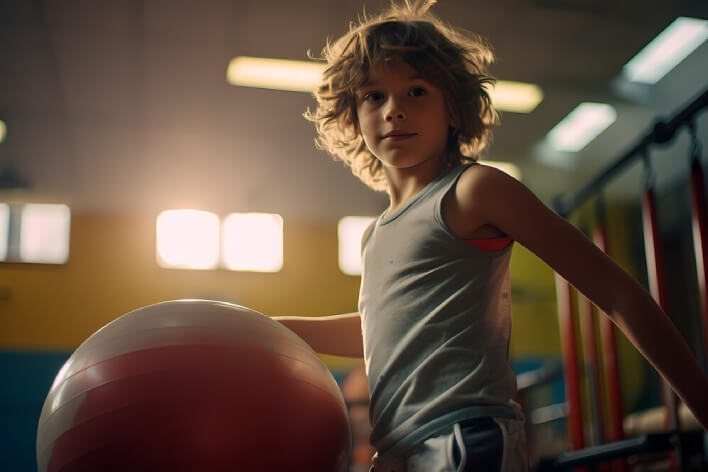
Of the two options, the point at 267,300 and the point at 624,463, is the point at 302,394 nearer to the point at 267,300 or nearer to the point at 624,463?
the point at 624,463

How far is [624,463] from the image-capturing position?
1.89m

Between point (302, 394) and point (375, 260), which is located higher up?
point (375, 260)

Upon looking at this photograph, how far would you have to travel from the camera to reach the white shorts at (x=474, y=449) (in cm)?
86

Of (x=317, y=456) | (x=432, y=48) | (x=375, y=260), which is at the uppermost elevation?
(x=432, y=48)

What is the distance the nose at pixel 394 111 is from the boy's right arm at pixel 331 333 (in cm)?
39

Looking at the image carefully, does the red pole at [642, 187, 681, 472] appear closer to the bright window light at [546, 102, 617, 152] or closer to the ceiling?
the ceiling

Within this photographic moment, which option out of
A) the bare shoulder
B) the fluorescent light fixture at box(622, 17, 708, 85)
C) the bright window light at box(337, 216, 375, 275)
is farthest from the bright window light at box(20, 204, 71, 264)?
the bare shoulder

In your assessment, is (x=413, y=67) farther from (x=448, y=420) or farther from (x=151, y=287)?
(x=151, y=287)

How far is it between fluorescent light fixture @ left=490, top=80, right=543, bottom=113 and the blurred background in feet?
0.08

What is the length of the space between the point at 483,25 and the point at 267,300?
3.97 metres

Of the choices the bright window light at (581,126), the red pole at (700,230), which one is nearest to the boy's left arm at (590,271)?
the red pole at (700,230)

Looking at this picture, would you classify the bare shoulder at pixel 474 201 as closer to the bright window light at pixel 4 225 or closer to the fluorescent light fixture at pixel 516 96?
the fluorescent light fixture at pixel 516 96

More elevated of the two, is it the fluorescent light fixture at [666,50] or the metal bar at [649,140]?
the fluorescent light fixture at [666,50]

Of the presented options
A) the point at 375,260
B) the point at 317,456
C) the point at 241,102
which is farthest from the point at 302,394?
the point at 241,102
